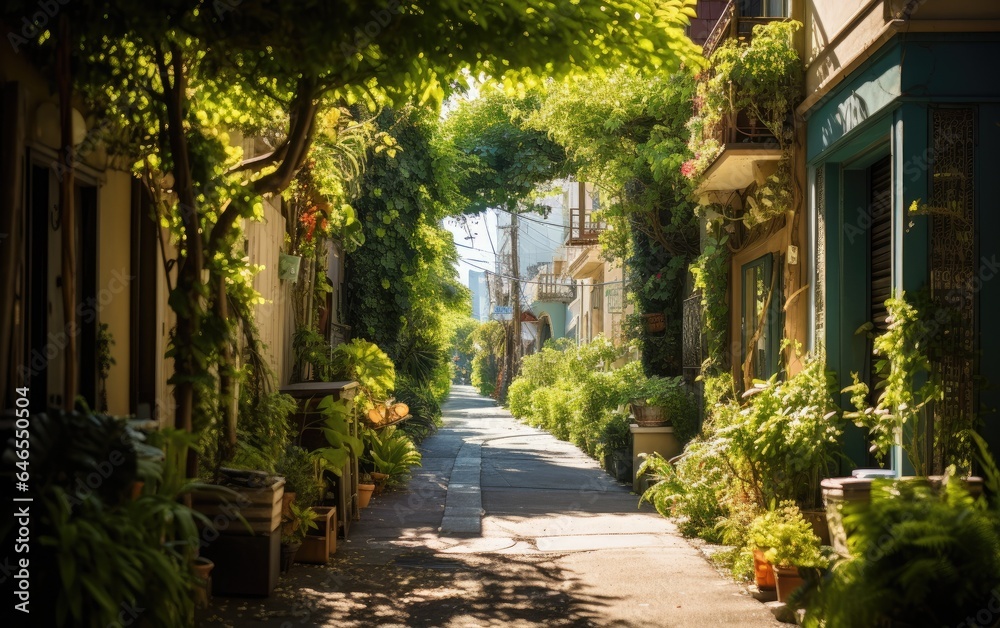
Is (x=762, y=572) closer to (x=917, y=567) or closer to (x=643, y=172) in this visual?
(x=917, y=567)

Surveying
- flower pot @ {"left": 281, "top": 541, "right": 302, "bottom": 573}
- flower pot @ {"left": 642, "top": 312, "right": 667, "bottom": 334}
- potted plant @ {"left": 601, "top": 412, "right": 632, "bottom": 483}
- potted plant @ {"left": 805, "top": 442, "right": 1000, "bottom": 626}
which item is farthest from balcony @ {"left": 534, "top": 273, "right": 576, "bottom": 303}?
potted plant @ {"left": 805, "top": 442, "right": 1000, "bottom": 626}

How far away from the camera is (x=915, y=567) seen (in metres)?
4.03

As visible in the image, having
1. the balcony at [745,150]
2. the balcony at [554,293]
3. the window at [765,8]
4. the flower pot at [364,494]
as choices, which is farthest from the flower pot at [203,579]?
the balcony at [554,293]

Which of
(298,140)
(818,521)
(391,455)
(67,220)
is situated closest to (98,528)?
(67,220)

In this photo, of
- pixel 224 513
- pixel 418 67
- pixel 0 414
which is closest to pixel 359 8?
pixel 418 67

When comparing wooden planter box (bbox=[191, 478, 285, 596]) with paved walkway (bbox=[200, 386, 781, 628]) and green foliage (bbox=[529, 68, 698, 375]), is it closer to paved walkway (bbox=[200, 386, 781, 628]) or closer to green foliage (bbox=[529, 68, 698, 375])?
paved walkway (bbox=[200, 386, 781, 628])

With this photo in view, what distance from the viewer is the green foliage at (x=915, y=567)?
4016mm

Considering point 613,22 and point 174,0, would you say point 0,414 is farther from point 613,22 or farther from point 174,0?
point 613,22

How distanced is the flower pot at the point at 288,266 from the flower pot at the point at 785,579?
20.1ft

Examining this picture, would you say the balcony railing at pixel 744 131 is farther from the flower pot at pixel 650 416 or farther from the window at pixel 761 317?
the flower pot at pixel 650 416

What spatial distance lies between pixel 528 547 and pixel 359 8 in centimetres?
508

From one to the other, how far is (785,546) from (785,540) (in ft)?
0.13

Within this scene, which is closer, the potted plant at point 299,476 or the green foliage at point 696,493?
the potted plant at point 299,476

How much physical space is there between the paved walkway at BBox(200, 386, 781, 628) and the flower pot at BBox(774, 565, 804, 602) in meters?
0.18
